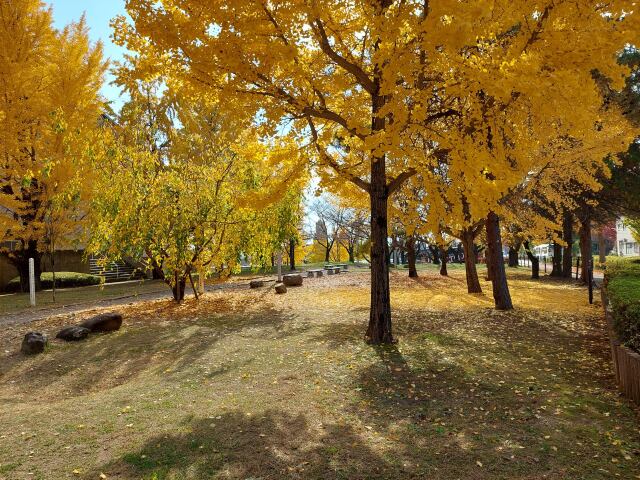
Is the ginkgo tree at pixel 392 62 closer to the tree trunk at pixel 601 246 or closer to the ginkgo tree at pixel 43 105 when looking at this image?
the ginkgo tree at pixel 43 105

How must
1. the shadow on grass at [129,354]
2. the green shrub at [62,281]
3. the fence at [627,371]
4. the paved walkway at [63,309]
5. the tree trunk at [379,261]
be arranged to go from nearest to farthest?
the fence at [627,371], the shadow on grass at [129,354], the tree trunk at [379,261], the paved walkway at [63,309], the green shrub at [62,281]

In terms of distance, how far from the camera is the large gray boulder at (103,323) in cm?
846

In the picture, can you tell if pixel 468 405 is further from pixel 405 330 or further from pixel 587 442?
pixel 405 330

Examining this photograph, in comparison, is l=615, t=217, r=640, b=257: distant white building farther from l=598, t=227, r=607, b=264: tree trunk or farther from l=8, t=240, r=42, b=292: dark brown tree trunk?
l=8, t=240, r=42, b=292: dark brown tree trunk

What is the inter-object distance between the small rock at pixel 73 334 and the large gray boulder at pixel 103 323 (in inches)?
9.0

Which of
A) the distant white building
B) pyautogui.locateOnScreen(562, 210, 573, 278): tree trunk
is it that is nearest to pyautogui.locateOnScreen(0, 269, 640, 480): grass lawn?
pyautogui.locateOnScreen(562, 210, 573, 278): tree trunk

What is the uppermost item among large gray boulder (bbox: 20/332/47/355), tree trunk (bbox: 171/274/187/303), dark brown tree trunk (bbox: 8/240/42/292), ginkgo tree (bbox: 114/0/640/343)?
ginkgo tree (bbox: 114/0/640/343)

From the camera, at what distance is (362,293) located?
14.6 metres

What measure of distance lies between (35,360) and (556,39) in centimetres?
837

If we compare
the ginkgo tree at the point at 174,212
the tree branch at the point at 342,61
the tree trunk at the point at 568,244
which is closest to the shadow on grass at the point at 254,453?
the tree branch at the point at 342,61

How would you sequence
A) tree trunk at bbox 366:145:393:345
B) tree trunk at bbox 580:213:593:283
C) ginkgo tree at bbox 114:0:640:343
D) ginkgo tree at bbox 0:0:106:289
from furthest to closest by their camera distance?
tree trunk at bbox 580:213:593:283
ginkgo tree at bbox 0:0:106:289
tree trunk at bbox 366:145:393:345
ginkgo tree at bbox 114:0:640:343

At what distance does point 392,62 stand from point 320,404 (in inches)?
153

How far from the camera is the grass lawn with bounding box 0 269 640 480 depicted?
3354 mm

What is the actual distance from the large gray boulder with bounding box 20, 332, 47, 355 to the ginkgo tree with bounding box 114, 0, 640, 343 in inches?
181
